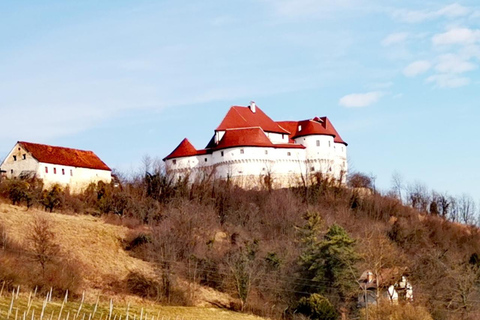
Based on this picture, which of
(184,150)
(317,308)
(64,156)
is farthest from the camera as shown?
(184,150)

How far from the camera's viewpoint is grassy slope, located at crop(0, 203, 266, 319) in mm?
35906

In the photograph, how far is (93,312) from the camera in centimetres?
2617

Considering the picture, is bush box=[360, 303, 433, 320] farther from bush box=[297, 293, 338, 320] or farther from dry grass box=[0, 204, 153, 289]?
dry grass box=[0, 204, 153, 289]

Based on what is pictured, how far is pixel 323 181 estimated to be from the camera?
70.4m

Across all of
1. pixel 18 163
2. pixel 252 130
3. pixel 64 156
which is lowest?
pixel 18 163

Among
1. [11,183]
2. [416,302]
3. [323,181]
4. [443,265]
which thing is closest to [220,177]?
[323,181]

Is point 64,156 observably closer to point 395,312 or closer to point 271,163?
point 271,163

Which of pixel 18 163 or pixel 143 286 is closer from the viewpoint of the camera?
pixel 143 286

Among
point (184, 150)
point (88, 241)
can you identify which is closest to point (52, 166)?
point (184, 150)

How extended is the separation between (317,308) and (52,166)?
107ft

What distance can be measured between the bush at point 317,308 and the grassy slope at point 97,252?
280 cm

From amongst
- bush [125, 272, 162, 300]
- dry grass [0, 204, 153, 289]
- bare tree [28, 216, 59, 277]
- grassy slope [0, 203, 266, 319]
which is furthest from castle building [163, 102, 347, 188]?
bare tree [28, 216, 59, 277]

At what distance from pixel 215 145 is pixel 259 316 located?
3635cm

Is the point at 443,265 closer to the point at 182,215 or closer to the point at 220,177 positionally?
the point at 182,215
